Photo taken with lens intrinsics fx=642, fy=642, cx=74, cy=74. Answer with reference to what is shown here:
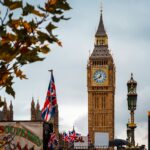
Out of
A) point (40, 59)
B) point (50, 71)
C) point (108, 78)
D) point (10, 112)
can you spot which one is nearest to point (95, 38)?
point (108, 78)

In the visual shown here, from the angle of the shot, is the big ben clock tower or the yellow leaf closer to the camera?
the yellow leaf

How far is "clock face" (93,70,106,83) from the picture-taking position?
15725 centimetres

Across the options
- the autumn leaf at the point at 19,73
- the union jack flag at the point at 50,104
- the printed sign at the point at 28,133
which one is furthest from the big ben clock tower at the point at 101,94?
the autumn leaf at the point at 19,73

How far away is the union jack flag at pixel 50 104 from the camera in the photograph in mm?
28266

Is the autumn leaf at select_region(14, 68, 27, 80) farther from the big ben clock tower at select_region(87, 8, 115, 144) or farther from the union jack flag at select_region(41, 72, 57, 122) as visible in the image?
the big ben clock tower at select_region(87, 8, 115, 144)

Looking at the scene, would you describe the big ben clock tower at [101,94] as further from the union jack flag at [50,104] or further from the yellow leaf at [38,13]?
the yellow leaf at [38,13]

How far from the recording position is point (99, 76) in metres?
158

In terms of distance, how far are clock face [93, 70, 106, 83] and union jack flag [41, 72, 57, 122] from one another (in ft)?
417

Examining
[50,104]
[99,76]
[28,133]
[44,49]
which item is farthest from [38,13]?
[99,76]

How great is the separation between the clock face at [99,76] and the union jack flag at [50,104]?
127 metres

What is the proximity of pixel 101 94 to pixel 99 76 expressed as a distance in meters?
4.67

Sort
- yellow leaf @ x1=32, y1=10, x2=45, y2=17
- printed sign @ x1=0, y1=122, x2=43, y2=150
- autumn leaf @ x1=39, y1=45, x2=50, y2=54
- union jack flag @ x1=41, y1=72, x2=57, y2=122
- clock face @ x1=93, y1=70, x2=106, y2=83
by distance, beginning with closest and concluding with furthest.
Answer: yellow leaf @ x1=32, y1=10, x2=45, y2=17
autumn leaf @ x1=39, y1=45, x2=50, y2=54
printed sign @ x1=0, y1=122, x2=43, y2=150
union jack flag @ x1=41, y1=72, x2=57, y2=122
clock face @ x1=93, y1=70, x2=106, y2=83

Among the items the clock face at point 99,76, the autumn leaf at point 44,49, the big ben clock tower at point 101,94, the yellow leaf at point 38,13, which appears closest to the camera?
the yellow leaf at point 38,13

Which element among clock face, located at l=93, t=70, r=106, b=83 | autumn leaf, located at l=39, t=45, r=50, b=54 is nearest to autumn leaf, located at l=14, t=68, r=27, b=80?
autumn leaf, located at l=39, t=45, r=50, b=54
